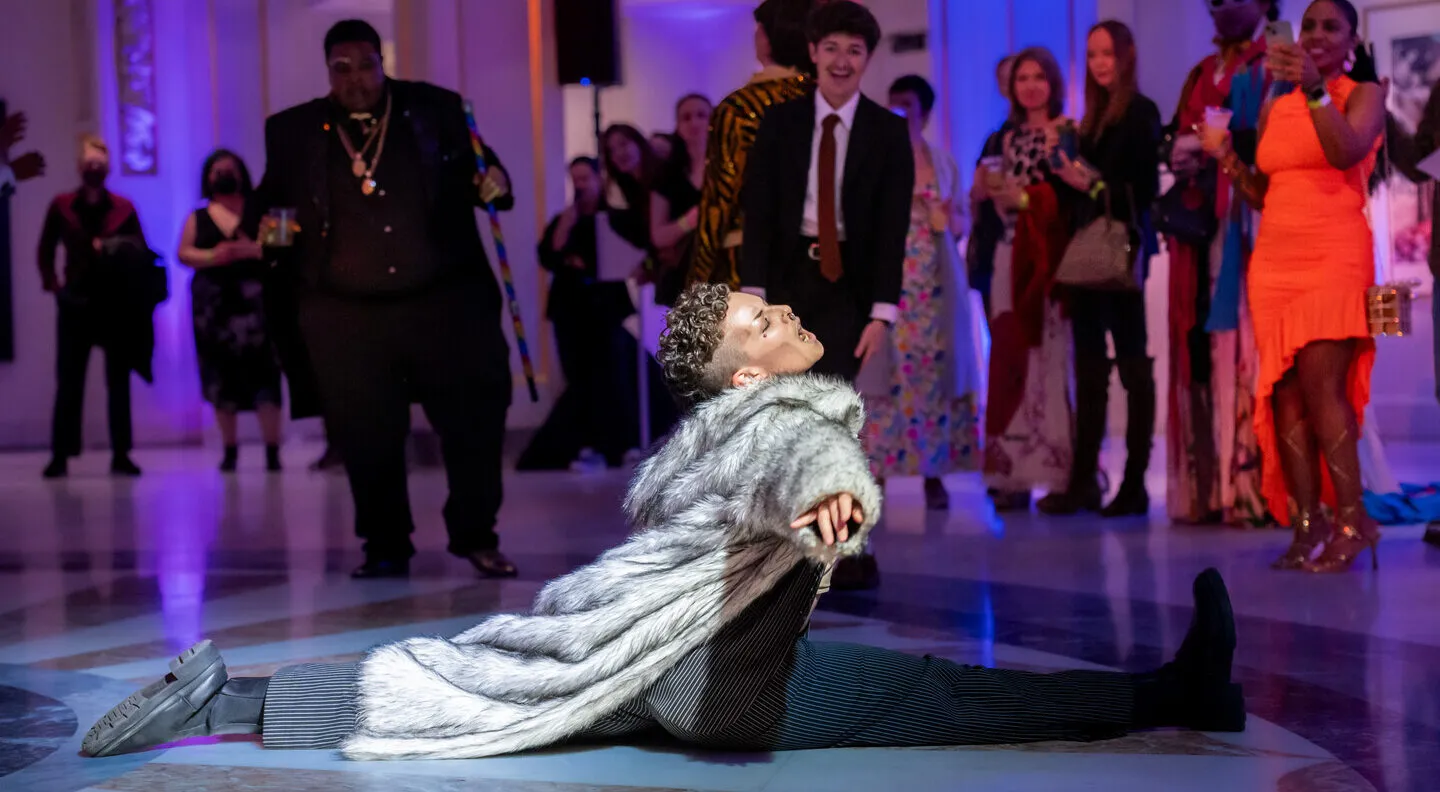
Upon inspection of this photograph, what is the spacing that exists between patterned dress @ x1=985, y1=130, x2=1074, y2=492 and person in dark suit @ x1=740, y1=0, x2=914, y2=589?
78.1 inches

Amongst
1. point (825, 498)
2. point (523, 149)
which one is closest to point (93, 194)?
point (523, 149)

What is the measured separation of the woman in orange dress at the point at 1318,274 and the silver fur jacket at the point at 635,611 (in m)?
2.41

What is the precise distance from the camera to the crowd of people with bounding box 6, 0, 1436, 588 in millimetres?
4727

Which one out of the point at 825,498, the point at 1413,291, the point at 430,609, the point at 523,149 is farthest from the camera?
the point at 523,149

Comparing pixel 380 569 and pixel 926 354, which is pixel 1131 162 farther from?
pixel 380 569

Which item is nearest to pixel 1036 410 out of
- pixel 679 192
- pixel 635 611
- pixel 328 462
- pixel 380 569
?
pixel 679 192

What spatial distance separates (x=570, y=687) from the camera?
2.80 meters

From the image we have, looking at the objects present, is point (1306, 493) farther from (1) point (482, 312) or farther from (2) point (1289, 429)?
(1) point (482, 312)

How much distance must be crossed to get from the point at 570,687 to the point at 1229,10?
3906mm

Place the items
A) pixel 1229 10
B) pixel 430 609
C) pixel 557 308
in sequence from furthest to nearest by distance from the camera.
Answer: pixel 557 308, pixel 1229 10, pixel 430 609

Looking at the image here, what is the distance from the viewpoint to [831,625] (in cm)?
414

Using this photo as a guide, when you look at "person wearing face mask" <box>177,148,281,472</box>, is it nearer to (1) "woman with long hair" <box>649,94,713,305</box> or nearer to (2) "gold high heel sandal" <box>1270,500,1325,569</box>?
(1) "woman with long hair" <box>649,94,713,305</box>

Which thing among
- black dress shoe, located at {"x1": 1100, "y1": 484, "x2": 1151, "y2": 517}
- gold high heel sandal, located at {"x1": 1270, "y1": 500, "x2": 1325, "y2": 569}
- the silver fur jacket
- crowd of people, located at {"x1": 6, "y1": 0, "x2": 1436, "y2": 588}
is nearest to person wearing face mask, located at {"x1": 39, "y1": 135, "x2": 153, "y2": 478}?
crowd of people, located at {"x1": 6, "y1": 0, "x2": 1436, "y2": 588}

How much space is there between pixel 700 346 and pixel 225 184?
7.43m
